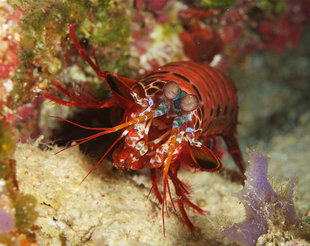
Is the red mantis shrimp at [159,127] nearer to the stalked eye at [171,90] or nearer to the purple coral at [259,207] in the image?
the stalked eye at [171,90]

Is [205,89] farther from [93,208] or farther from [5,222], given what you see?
[5,222]

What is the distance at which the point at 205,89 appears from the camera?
346 centimetres

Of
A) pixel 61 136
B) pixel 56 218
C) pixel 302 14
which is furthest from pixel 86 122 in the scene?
pixel 302 14

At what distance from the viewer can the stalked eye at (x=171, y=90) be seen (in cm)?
238

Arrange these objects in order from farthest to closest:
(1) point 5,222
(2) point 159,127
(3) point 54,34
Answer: (3) point 54,34 < (2) point 159,127 < (1) point 5,222

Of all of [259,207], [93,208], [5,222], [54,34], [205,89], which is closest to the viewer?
[5,222]

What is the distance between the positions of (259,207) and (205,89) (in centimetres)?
156

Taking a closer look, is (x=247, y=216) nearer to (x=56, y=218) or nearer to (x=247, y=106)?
(x=56, y=218)

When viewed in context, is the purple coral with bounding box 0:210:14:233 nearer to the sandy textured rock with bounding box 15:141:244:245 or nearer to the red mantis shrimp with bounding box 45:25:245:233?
the sandy textured rock with bounding box 15:141:244:245

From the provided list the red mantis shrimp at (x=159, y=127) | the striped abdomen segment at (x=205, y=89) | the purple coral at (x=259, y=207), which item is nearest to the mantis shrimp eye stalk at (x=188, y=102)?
the red mantis shrimp at (x=159, y=127)

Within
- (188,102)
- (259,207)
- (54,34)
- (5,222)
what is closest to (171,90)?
(188,102)

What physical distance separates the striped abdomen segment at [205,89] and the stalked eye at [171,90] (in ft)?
1.28

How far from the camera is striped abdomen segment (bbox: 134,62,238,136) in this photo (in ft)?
9.95

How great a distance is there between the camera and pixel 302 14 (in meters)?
6.13
